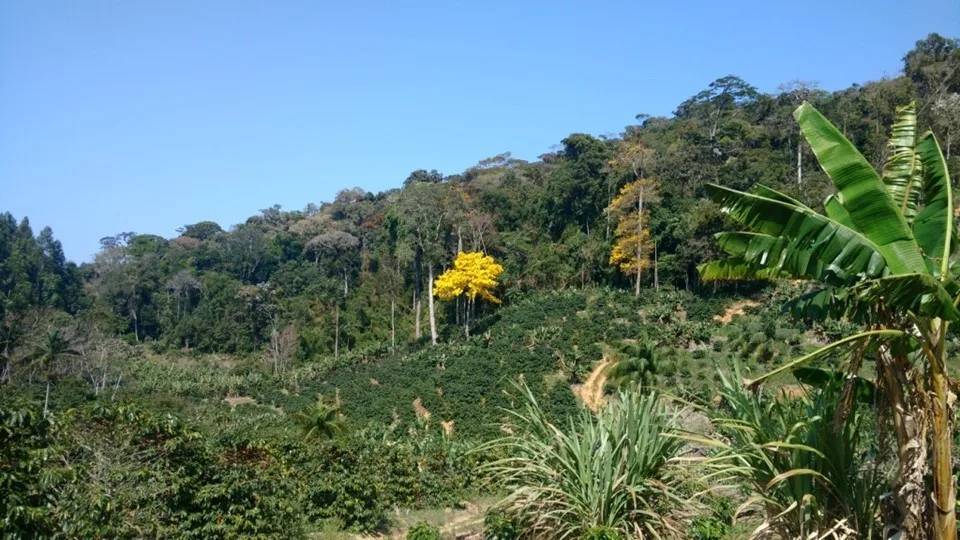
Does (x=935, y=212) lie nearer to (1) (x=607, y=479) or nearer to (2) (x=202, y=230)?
(1) (x=607, y=479)

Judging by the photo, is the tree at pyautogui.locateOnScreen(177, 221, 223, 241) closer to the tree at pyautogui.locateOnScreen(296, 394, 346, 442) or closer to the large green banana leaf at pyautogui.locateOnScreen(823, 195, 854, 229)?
the tree at pyautogui.locateOnScreen(296, 394, 346, 442)

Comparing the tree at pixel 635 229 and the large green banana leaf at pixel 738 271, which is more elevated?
the tree at pixel 635 229

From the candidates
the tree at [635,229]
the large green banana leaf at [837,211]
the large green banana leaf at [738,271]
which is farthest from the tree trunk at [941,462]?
the tree at [635,229]

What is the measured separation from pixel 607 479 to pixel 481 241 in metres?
37.3

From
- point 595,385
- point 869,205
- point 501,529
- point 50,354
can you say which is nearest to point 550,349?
point 595,385

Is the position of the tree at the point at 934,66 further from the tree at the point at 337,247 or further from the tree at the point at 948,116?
the tree at the point at 337,247

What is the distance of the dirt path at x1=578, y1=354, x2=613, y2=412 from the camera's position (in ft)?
90.2

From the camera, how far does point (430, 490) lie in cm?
1509

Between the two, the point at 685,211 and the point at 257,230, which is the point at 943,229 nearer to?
the point at 685,211

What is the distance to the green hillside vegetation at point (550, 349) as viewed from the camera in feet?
15.6

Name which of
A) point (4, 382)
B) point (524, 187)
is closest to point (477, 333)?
point (524, 187)

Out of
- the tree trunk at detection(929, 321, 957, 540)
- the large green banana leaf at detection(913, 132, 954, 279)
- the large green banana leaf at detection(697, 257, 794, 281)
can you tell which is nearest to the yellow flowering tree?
the large green banana leaf at detection(697, 257, 794, 281)

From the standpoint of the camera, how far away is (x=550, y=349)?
3116 cm

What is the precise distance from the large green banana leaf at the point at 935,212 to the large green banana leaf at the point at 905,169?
0.18 ft
